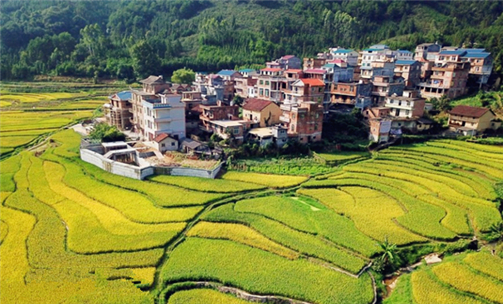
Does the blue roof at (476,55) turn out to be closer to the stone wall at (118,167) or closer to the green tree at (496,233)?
the green tree at (496,233)

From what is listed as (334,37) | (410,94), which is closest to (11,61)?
(334,37)

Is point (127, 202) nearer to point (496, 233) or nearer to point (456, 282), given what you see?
point (456, 282)

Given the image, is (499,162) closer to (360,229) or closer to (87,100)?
(360,229)

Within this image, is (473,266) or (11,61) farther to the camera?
(11,61)

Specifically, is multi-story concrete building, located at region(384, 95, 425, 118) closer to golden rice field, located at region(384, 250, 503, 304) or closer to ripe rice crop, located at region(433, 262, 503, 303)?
golden rice field, located at region(384, 250, 503, 304)

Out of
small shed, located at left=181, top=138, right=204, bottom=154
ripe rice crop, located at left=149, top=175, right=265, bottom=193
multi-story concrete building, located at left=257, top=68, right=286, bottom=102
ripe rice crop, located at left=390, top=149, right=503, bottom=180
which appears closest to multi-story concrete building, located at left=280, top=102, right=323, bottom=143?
multi-story concrete building, located at left=257, top=68, right=286, bottom=102

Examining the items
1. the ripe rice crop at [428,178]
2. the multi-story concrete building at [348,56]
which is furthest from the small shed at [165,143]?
the multi-story concrete building at [348,56]
